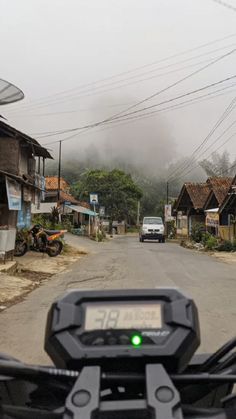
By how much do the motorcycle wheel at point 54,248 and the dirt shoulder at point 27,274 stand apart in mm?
230

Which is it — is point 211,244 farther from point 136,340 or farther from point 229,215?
point 136,340

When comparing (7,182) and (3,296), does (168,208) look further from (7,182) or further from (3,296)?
(3,296)

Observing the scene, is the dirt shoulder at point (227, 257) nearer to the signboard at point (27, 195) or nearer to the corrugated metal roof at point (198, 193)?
the signboard at point (27, 195)

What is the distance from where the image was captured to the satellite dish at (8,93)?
12.9 meters

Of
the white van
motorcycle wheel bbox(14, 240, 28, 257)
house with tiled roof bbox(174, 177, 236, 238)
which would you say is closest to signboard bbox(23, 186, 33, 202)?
motorcycle wheel bbox(14, 240, 28, 257)

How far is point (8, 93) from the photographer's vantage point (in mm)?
13555

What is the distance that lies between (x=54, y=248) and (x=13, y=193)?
14.7ft

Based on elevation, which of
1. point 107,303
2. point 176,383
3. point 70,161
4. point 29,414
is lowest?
point 29,414

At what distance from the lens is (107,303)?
205cm

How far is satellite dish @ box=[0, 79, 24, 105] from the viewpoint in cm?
1288

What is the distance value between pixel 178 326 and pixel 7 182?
1665 centimetres

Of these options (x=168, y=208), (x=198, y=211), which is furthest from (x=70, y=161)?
(x=198, y=211)

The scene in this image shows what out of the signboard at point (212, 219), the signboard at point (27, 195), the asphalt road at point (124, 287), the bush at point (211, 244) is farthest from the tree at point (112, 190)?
the asphalt road at point (124, 287)

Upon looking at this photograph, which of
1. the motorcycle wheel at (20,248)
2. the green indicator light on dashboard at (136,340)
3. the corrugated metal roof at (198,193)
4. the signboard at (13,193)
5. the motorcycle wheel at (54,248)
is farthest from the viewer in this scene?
the corrugated metal roof at (198,193)
